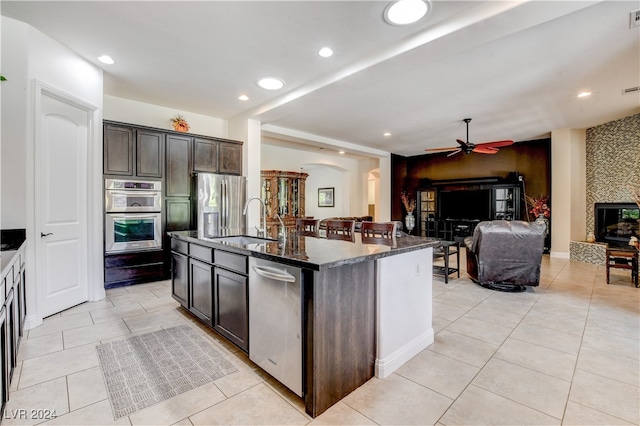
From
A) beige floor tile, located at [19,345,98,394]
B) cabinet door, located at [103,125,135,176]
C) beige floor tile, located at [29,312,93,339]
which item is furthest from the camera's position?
cabinet door, located at [103,125,135,176]

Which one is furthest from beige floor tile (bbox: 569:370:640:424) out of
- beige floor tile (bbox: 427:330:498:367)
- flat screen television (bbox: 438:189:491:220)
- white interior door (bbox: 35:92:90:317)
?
flat screen television (bbox: 438:189:491:220)

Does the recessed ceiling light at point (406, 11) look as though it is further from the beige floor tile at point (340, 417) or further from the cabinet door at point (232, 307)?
the beige floor tile at point (340, 417)

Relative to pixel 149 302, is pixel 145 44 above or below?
above

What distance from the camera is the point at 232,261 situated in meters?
2.24

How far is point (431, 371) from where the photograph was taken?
212 cm

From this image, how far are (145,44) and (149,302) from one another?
2.87 metres

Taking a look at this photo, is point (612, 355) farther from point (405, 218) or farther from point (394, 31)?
point (405, 218)

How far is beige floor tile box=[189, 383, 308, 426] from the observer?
162 centimetres

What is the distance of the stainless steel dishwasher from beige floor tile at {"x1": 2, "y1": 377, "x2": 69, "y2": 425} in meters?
1.12

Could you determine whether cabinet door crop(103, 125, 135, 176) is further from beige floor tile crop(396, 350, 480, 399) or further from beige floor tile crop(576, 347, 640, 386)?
beige floor tile crop(576, 347, 640, 386)

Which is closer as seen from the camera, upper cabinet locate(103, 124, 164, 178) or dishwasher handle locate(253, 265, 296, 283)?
dishwasher handle locate(253, 265, 296, 283)

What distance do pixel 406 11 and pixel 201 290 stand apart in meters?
3.00

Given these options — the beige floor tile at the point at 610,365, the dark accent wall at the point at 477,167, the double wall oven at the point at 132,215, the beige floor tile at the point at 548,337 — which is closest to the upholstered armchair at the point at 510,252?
the beige floor tile at the point at 548,337

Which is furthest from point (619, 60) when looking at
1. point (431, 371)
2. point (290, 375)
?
point (290, 375)
